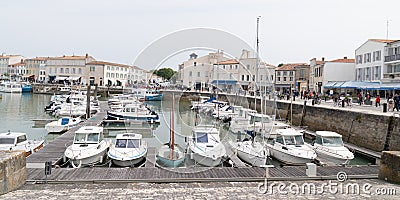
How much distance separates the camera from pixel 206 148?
1964cm

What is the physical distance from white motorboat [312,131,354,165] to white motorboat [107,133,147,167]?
11.1 metres

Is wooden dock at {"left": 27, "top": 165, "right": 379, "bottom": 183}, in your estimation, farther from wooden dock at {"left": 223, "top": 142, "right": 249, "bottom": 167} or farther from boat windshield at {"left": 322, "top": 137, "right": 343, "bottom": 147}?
boat windshield at {"left": 322, "top": 137, "right": 343, "bottom": 147}

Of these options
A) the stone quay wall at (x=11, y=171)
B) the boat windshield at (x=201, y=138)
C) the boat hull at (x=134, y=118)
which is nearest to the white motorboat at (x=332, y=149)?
the boat windshield at (x=201, y=138)

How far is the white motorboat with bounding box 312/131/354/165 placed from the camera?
66.8 feet

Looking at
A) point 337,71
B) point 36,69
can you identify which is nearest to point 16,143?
point 337,71

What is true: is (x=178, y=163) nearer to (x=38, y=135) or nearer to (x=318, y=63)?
(x=38, y=135)

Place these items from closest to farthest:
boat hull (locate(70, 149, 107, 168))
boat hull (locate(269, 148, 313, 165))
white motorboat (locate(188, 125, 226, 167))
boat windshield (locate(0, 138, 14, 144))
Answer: boat hull (locate(70, 149, 107, 168)), white motorboat (locate(188, 125, 226, 167)), boat hull (locate(269, 148, 313, 165)), boat windshield (locate(0, 138, 14, 144))

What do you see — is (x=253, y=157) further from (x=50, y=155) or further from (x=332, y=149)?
(x=50, y=155)

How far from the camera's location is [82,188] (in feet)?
40.0

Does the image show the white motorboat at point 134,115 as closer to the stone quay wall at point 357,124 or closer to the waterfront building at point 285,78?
the stone quay wall at point 357,124

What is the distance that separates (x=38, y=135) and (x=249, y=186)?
27675 millimetres

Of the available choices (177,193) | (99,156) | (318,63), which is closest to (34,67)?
(318,63)

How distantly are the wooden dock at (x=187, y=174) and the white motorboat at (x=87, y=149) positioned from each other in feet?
12.4

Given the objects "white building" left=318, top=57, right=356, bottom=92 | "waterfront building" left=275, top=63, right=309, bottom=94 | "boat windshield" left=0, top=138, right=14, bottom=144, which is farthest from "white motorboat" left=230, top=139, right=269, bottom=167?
"waterfront building" left=275, top=63, right=309, bottom=94
